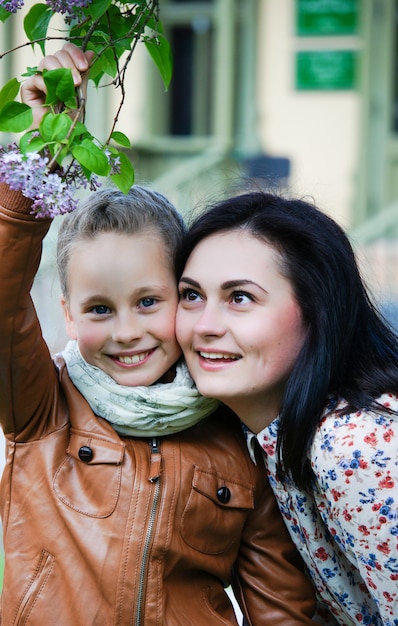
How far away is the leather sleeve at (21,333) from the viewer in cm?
210

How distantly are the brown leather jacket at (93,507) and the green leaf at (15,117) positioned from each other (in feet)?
0.85

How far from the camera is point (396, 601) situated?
225 cm

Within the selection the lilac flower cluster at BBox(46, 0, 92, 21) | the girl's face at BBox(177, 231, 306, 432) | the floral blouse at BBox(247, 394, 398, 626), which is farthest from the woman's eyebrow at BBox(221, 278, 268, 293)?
the lilac flower cluster at BBox(46, 0, 92, 21)

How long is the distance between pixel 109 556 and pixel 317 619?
765 millimetres

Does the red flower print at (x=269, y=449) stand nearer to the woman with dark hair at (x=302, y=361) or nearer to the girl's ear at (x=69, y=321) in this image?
the woman with dark hair at (x=302, y=361)

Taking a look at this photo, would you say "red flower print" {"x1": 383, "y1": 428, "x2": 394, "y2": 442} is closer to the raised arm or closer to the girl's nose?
the girl's nose

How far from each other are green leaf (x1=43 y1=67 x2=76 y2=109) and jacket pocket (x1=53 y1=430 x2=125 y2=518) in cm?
85

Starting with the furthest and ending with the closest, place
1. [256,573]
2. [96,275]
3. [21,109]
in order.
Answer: [256,573] → [96,275] → [21,109]

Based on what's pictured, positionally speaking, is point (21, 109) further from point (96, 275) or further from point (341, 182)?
point (341, 182)

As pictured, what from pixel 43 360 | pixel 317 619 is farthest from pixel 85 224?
pixel 317 619

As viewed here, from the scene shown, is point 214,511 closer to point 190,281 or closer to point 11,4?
point 190,281

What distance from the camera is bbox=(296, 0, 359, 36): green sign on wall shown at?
9219 millimetres

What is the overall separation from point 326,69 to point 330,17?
496mm

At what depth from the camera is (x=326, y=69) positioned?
917 centimetres
